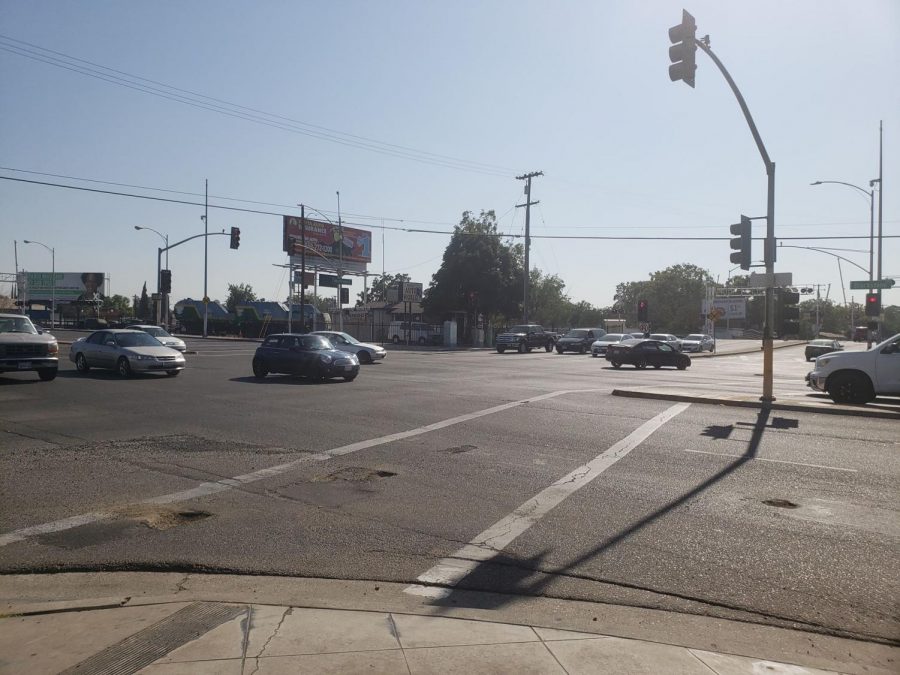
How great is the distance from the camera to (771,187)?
16672mm

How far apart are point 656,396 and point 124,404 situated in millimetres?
11882

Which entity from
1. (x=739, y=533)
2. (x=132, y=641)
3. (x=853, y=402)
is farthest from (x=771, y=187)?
(x=132, y=641)

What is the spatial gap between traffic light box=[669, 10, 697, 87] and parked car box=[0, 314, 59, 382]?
53.1 feet

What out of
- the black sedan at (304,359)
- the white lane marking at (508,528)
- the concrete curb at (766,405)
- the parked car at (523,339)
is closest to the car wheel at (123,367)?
the black sedan at (304,359)

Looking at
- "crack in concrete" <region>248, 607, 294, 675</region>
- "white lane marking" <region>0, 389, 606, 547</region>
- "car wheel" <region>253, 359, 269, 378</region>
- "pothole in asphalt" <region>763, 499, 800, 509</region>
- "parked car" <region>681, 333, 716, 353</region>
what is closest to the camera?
"crack in concrete" <region>248, 607, 294, 675</region>

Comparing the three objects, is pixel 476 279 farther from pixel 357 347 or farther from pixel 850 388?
pixel 850 388

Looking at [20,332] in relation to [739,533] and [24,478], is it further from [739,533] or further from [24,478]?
[739,533]

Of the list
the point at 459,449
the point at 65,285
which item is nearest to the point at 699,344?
the point at 459,449

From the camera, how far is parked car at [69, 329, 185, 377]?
2064cm

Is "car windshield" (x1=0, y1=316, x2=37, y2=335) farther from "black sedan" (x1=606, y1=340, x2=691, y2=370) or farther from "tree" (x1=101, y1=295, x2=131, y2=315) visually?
"tree" (x1=101, y1=295, x2=131, y2=315)

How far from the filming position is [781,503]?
24.3ft

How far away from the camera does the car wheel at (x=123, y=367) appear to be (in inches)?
818

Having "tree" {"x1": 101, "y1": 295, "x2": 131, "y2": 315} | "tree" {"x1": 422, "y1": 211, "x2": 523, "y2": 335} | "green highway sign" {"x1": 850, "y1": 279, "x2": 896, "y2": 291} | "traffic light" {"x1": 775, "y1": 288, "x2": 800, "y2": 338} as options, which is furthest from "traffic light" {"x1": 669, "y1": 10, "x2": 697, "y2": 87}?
"tree" {"x1": 101, "y1": 295, "x2": 131, "y2": 315}

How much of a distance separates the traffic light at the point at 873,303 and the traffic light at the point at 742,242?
2453cm
